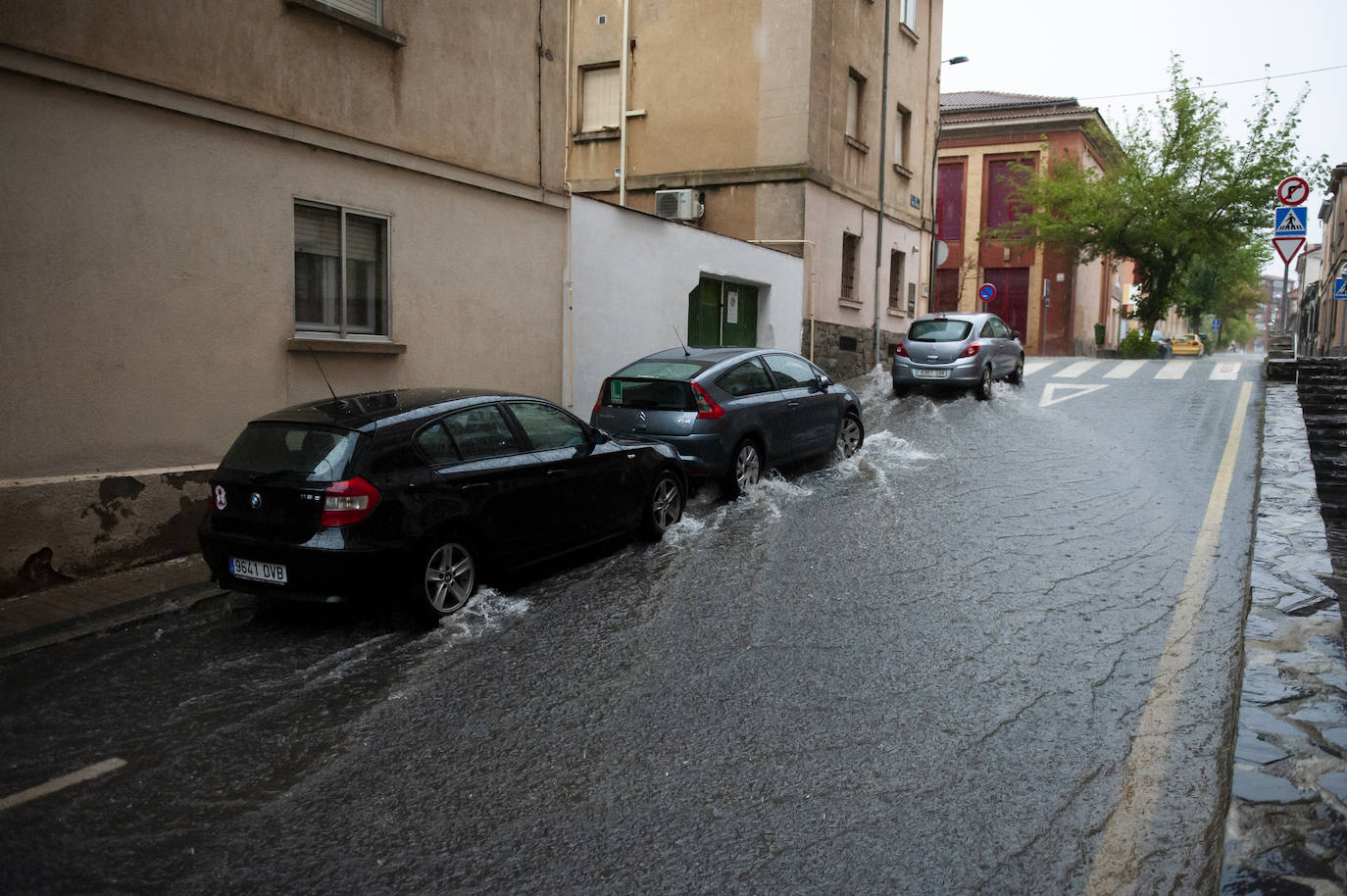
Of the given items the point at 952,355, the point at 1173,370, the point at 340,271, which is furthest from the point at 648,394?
the point at 1173,370

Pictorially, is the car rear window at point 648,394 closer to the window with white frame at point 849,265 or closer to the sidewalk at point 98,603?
the sidewalk at point 98,603

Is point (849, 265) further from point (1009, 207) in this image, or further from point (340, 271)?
point (1009, 207)

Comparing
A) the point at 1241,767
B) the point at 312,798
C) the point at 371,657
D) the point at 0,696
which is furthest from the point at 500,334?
the point at 1241,767

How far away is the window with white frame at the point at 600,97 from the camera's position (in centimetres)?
2148

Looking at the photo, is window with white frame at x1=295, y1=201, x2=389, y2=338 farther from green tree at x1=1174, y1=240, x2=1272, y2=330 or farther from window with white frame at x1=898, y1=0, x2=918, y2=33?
green tree at x1=1174, y1=240, x2=1272, y2=330

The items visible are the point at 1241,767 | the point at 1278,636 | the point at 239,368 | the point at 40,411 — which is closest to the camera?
the point at 1241,767

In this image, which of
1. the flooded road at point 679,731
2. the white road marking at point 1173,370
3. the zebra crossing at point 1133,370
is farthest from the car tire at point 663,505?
the white road marking at point 1173,370

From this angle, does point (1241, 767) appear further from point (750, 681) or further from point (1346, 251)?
point (1346, 251)

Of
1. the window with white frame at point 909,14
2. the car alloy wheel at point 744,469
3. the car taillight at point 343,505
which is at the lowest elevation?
the car alloy wheel at point 744,469

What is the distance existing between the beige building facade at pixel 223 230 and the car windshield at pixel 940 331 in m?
8.33

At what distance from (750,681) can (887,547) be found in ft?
9.92

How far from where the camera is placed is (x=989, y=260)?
40688 millimetres

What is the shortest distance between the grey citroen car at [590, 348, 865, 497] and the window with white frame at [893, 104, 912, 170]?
14396 millimetres

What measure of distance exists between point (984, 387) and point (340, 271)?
11.5 m
